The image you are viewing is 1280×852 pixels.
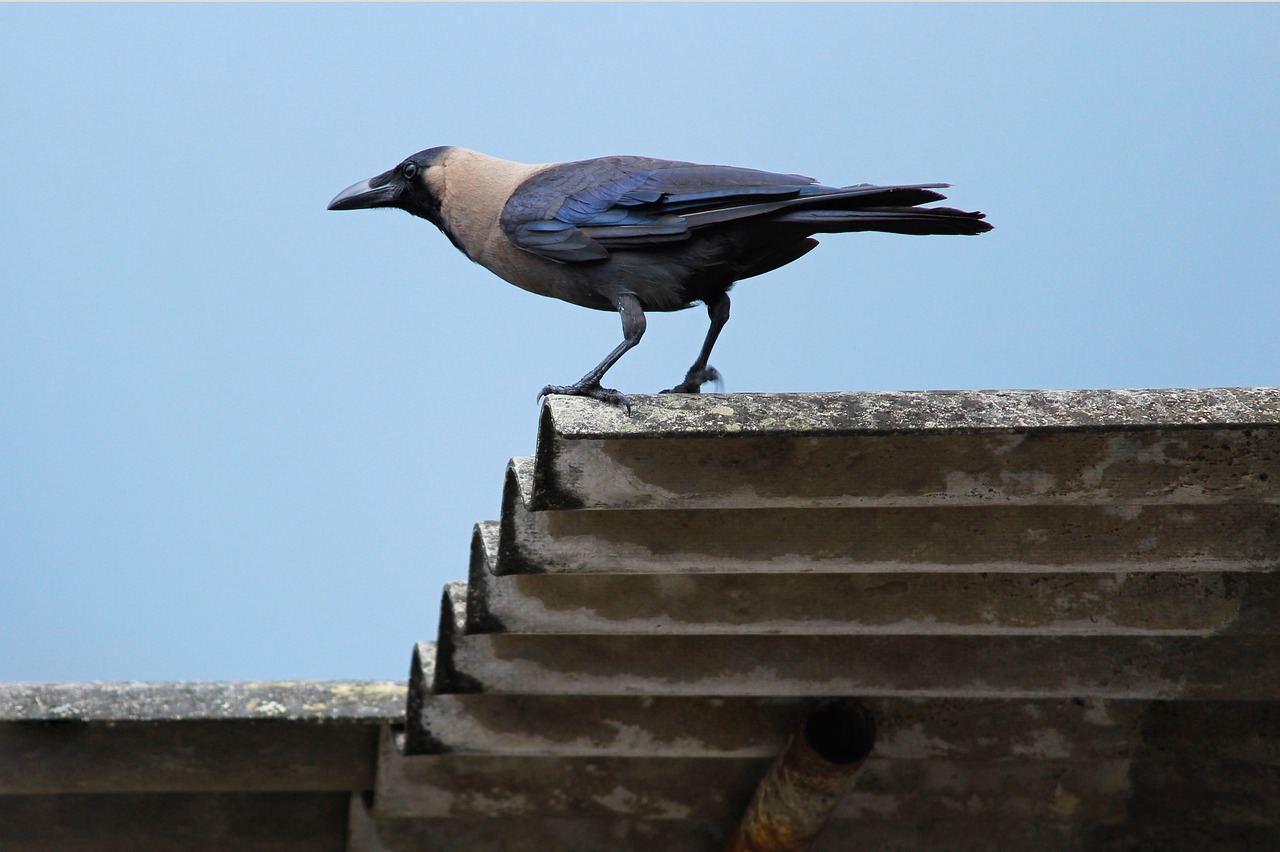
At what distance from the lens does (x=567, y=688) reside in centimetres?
415

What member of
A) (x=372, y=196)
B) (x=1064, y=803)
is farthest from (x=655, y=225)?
(x=1064, y=803)

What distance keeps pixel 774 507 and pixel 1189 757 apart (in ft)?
7.03

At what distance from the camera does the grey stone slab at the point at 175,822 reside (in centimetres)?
463

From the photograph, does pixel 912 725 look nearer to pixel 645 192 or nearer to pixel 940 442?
pixel 940 442

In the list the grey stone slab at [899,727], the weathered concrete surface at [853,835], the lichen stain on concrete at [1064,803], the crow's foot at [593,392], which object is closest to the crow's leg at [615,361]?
the crow's foot at [593,392]

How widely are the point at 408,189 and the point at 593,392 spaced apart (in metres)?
1.39

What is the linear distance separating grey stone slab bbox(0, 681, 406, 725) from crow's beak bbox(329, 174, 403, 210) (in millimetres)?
1549

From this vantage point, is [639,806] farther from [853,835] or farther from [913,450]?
[913,450]

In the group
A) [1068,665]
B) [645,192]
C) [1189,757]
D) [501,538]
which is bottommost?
[1189,757]

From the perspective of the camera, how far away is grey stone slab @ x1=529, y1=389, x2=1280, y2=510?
9.86 ft

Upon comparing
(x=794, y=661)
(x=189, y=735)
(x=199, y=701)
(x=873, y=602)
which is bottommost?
(x=189, y=735)

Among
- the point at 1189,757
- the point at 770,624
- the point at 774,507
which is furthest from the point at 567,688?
the point at 1189,757

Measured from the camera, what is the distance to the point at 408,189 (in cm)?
438

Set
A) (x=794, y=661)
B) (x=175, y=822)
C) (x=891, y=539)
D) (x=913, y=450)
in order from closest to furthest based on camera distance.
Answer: (x=913, y=450) → (x=891, y=539) → (x=794, y=661) → (x=175, y=822)
